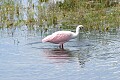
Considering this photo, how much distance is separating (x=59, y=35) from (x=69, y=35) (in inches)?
12.3

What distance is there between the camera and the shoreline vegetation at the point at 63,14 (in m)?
17.2

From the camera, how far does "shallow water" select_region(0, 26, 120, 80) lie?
32.1 ft

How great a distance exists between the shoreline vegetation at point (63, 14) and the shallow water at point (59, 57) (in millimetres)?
1513

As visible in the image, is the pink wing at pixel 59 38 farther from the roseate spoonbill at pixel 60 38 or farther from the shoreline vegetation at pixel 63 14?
the shoreline vegetation at pixel 63 14

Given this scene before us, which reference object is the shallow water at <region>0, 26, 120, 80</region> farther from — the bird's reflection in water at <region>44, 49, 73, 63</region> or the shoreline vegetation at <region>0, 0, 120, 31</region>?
the shoreline vegetation at <region>0, 0, 120, 31</region>

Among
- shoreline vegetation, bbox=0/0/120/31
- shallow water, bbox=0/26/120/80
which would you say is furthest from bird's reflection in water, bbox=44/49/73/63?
shoreline vegetation, bbox=0/0/120/31

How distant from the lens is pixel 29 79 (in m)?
9.35

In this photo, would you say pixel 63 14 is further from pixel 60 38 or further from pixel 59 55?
pixel 59 55

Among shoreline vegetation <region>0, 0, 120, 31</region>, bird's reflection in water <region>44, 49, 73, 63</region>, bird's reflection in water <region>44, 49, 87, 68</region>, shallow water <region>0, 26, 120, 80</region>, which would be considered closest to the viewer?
shallow water <region>0, 26, 120, 80</region>

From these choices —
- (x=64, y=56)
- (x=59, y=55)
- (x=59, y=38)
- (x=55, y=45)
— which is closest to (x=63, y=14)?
(x=55, y=45)

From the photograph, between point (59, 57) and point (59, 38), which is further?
point (59, 38)

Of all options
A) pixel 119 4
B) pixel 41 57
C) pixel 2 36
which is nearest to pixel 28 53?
pixel 41 57

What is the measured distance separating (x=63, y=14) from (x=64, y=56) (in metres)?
7.37

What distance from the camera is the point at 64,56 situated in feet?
39.9
